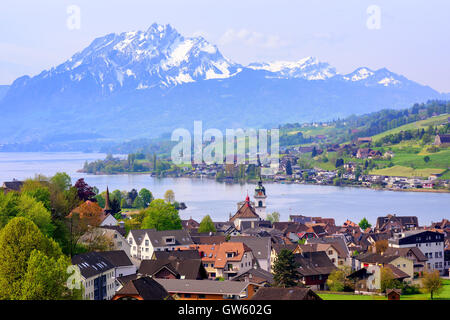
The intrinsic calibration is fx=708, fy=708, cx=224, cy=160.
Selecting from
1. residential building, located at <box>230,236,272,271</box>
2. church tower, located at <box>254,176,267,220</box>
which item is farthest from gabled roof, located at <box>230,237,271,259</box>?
church tower, located at <box>254,176,267,220</box>

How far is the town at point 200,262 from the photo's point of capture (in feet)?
37.1

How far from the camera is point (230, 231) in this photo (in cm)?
2795

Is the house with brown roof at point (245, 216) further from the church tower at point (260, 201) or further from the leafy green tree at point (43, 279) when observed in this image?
the leafy green tree at point (43, 279)

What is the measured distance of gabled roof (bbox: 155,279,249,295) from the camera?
12.7m

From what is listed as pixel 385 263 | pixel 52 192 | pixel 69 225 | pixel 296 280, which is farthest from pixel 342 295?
pixel 52 192

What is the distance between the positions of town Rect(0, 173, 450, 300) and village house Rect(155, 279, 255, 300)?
2cm

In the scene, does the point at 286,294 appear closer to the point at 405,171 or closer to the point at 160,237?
the point at 160,237

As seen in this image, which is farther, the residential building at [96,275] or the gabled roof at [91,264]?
the gabled roof at [91,264]

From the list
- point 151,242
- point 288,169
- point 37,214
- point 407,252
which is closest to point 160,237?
point 151,242

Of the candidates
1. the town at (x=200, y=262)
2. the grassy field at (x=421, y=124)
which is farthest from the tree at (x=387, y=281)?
the grassy field at (x=421, y=124)

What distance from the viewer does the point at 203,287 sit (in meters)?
12.9

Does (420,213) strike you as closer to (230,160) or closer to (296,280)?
(296,280)

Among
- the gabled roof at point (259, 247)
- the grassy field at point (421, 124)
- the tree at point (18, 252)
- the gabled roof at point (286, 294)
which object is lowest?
the gabled roof at point (259, 247)

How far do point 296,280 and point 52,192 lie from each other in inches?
332
